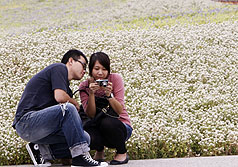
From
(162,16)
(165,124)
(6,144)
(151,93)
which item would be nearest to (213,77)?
(151,93)

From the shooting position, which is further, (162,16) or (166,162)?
(162,16)

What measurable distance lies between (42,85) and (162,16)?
11217 mm

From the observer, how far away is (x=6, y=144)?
5.18m

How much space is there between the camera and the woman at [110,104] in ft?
14.1

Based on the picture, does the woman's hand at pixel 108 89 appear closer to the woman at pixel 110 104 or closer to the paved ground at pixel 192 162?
the woman at pixel 110 104

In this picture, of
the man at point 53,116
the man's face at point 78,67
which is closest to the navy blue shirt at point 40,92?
the man at point 53,116

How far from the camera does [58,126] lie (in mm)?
4020

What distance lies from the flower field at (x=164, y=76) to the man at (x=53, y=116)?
108 cm

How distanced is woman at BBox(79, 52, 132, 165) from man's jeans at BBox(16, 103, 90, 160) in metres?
0.33

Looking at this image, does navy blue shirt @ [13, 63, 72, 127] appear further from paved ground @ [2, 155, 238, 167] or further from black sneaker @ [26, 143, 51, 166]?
paved ground @ [2, 155, 238, 167]

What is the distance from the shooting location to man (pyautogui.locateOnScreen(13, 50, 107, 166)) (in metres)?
3.91

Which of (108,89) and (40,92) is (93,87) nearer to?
(108,89)

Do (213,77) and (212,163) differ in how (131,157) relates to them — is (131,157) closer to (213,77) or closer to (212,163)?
(212,163)

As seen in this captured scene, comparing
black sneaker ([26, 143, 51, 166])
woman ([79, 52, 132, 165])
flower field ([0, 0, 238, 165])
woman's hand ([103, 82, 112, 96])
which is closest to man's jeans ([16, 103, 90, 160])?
black sneaker ([26, 143, 51, 166])
